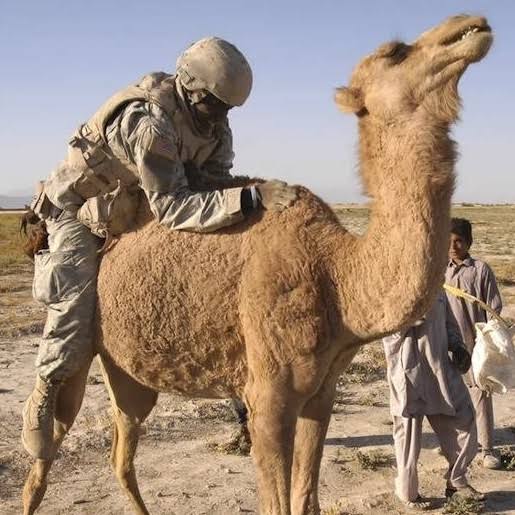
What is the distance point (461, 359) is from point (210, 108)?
10.4 ft

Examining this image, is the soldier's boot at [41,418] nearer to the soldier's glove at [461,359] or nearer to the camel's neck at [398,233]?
the camel's neck at [398,233]

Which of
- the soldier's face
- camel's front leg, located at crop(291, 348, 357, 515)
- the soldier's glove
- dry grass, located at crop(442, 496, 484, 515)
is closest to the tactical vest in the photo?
the soldier's face

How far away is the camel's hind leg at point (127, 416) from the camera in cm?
484

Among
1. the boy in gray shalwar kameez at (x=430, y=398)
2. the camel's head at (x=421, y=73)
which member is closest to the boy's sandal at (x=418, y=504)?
the boy in gray shalwar kameez at (x=430, y=398)

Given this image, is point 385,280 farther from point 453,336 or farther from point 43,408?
point 453,336

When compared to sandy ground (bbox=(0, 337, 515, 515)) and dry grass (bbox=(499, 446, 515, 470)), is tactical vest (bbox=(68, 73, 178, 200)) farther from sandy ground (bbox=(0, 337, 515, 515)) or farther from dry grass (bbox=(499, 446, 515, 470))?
dry grass (bbox=(499, 446, 515, 470))

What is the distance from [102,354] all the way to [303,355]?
1.39 m

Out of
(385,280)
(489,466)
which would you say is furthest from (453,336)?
(385,280)

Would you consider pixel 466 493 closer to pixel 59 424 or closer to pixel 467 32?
pixel 59 424

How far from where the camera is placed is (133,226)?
4.30 metres

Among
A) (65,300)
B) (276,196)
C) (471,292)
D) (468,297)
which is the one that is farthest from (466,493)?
(65,300)

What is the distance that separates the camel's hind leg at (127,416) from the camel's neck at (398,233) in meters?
1.72

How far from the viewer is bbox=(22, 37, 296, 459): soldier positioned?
151 inches

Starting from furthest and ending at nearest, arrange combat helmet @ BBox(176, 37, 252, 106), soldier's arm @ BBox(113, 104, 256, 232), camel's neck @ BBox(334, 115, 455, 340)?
1. combat helmet @ BBox(176, 37, 252, 106)
2. soldier's arm @ BBox(113, 104, 256, 232)
3. camel's neck @ BBox(334, 115, 455, 340)
